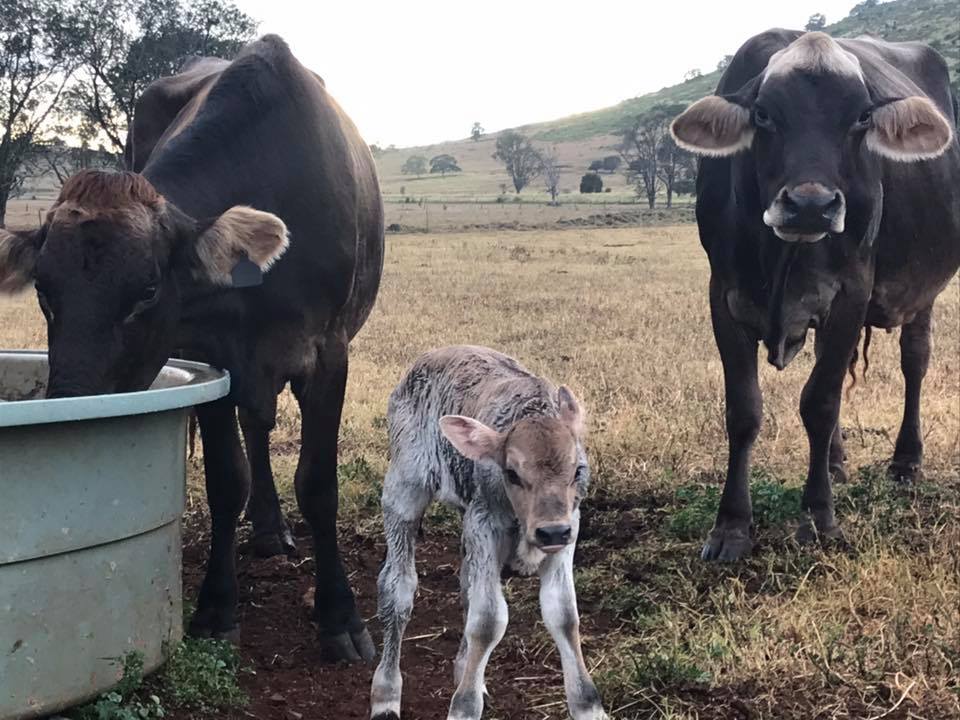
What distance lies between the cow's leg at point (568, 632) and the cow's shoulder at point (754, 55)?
11.5 feet

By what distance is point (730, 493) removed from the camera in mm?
5238

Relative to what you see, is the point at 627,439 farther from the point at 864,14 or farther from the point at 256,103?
the point at 864,14

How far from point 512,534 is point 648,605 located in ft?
4.42

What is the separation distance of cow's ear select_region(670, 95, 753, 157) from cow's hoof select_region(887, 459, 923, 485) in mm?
2339

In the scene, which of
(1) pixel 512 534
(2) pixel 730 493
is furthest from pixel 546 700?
(2) pixel 730 493

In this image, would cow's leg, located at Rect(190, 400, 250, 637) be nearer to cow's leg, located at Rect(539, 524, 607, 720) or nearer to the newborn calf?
the newborn calf

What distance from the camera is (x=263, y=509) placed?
5.64 metres

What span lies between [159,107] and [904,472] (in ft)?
15.4

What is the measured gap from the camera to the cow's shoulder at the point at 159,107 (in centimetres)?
581

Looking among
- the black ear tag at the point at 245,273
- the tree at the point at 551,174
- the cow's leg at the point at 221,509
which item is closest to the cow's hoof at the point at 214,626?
the cow's leg at the point at 221,509

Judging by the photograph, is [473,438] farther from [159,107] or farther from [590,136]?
[590,136]

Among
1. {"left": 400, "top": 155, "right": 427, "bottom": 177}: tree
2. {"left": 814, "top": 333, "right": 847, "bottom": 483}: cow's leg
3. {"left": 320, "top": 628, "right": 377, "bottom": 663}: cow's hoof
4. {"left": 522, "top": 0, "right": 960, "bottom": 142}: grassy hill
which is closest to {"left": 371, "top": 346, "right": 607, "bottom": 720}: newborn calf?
{"left": 320, "top": 628, "right": 377, "bottom": 663}: cow's hoof

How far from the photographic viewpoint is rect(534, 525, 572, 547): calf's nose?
2.93m

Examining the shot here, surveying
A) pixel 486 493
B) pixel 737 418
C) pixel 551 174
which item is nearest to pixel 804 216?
pixel 737 418
